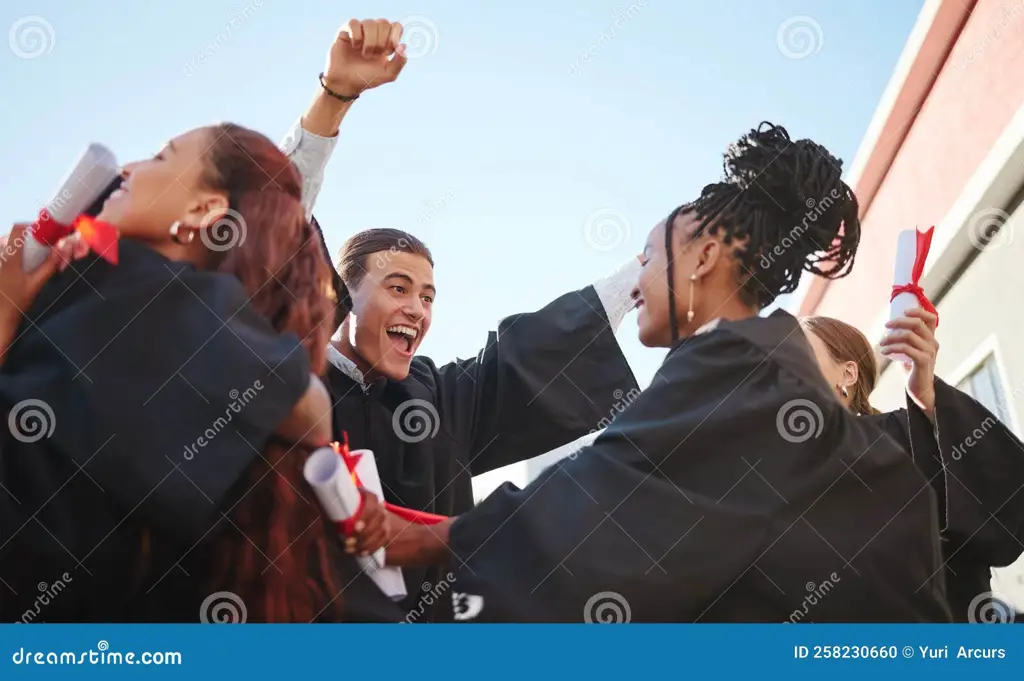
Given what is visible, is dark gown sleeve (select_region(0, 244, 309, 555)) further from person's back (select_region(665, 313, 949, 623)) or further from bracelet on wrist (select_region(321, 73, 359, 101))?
person's back (select_region(665, 313, 949, 623))

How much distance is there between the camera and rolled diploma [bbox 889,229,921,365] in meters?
2.03

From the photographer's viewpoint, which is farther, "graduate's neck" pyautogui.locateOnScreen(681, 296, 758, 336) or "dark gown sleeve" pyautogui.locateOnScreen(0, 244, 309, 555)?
"graduate's neck" pyautogui.locateOnScreen(681, 296, 758, 336)

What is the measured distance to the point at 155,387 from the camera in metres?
1.53

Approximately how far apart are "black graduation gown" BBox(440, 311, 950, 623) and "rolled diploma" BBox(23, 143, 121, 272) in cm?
93

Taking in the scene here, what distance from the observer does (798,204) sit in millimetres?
1911

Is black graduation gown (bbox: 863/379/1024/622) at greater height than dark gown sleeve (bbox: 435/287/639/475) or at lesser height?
lesser

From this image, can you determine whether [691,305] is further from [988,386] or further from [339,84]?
[988,386]

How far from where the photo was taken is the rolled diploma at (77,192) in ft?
5.39

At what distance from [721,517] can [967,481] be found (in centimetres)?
77

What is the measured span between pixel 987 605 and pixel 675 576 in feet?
2.92

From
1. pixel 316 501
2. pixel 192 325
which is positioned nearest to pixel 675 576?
pixel 316 501

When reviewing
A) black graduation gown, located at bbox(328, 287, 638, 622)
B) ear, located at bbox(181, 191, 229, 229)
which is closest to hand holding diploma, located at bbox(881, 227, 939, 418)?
black graduation gown, located at bbox(328, 287, 638, 622)
